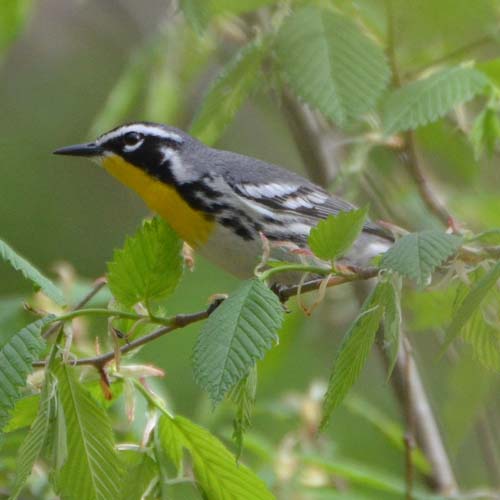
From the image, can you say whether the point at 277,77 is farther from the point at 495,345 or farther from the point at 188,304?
the point at 188,304

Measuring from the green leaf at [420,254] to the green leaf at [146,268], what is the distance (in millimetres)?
400

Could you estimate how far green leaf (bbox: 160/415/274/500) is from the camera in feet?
5.84

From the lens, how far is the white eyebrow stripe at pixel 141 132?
307cm

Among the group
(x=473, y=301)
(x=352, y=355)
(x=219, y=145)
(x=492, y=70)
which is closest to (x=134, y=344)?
(x=352, y=355)

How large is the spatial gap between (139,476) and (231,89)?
1.13 meters

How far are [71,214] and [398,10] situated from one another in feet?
13.5

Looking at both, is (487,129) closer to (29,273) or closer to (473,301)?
(473,301)

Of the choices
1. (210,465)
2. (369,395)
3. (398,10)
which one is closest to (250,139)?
(369,395)

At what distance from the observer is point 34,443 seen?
5.27 ft

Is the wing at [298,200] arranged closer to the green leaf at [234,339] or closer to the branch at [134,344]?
the branch at [134,344]

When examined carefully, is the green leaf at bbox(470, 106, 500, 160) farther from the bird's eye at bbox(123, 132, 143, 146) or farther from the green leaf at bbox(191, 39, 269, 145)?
the bird's eye at bbox(123, 132, 143, 146)

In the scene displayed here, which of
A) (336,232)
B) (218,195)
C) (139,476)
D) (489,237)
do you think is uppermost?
(489,237)

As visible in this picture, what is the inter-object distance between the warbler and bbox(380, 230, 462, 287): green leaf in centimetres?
115

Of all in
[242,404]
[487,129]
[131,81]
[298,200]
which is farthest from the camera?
[131,81]
